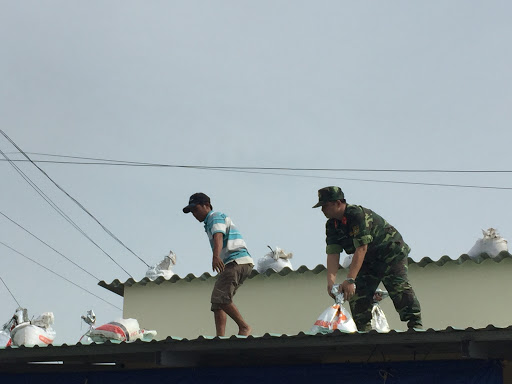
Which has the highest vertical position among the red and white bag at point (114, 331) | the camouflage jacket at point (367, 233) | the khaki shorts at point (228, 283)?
the camouflage jacket at point (367, 233)

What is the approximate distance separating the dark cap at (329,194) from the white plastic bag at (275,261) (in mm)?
3151

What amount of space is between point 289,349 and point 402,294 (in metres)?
1.59

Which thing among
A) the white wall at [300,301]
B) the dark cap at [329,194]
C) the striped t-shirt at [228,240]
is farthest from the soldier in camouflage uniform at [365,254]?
the white wall at [300,301]

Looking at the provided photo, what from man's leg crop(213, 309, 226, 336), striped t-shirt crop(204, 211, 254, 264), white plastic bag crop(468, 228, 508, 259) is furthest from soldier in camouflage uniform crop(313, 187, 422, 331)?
white plastic bag crop(468, 228, 508, 259)

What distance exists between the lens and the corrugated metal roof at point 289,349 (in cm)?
733

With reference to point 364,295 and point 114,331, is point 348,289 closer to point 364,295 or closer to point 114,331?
point 364,295

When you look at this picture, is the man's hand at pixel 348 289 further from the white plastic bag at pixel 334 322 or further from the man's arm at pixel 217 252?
the man's arm at pixel 217 252

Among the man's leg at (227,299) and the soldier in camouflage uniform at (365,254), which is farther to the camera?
the man's leg at (227,299)

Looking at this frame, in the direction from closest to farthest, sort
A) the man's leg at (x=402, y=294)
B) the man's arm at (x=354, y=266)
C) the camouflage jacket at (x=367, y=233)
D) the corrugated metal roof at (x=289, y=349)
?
the corrugated metal roof at (x=289, y=349) < the man's arm at (x=354, y=266) < the camouflage jacket at (x=367, y=233) < the man's leg at (x=402, y=294)

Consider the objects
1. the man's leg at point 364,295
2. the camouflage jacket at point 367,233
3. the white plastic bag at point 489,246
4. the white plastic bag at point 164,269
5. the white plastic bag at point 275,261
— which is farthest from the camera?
the white plastic bag at point 164,269

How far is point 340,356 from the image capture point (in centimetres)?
902

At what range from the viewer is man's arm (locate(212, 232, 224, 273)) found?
9.45 m

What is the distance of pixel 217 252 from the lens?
31.0 feet

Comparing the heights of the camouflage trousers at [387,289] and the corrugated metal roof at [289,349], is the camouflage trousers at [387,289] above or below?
above
